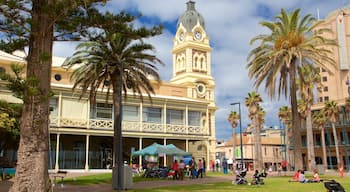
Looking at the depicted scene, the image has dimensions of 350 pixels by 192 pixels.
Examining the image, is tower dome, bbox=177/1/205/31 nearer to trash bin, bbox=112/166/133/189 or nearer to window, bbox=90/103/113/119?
window, bbox=90/103/113/119

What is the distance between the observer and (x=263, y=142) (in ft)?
270

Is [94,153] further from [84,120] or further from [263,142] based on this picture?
[263,142]

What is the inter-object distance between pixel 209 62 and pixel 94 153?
106 ft

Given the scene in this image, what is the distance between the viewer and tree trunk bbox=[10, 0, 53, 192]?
469 inches

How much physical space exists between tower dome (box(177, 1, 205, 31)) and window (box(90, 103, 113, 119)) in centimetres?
3247

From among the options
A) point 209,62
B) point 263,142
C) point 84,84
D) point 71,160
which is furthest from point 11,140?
point 263,142

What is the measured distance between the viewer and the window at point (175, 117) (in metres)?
38.3

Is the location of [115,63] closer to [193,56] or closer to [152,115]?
[152,115]

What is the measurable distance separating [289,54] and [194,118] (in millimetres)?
16892

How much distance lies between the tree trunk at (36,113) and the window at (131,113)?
22996mm

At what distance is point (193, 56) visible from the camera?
62.7 metres

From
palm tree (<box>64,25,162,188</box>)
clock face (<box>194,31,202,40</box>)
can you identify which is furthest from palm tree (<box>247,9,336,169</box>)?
clock face (<box>194,31,202,40</box>)

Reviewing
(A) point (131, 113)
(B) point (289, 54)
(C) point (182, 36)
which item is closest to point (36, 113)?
(B) point (289, 54)

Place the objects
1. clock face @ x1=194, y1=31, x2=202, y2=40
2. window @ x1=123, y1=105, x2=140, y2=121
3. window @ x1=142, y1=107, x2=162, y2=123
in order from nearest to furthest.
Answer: window @ x1=123, y1=105, x2=140, y2=121 → window @ x1=142, y1=107, x2=162, y2=123 → clock face @ x1=194, y1=31, x2=202, y2=40
